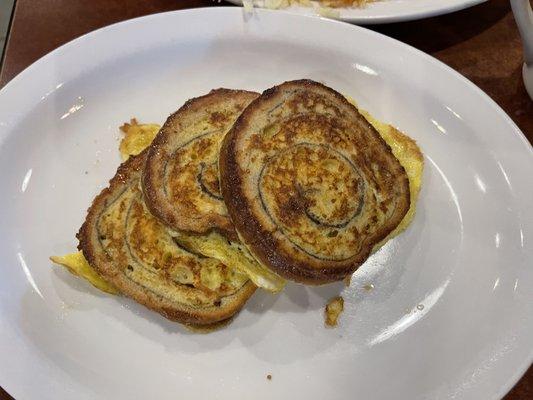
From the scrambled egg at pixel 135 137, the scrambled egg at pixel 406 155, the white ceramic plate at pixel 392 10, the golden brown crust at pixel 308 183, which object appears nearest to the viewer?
the golden brown crust at pixel 308 183

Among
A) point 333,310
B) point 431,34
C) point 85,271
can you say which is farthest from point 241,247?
point 431,34

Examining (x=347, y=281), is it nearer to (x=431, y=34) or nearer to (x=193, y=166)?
(x=193, y=166)

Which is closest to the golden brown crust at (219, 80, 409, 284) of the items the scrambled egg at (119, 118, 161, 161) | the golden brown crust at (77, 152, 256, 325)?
the golden brown crust at (77, 152, 256, 325)

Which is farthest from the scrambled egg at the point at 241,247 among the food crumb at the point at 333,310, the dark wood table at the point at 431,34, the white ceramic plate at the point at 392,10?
the dark wood table at the point at 431,34

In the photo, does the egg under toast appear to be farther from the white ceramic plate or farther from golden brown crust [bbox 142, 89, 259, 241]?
the white ceramic plate

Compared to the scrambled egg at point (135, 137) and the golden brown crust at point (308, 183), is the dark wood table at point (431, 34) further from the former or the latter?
the golden brown crust at point (308, 183)

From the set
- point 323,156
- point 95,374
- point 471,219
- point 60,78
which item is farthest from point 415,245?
point 60,78
